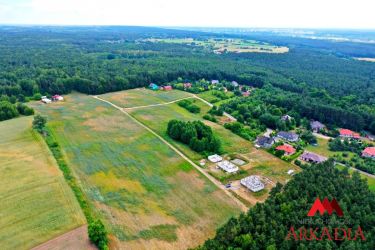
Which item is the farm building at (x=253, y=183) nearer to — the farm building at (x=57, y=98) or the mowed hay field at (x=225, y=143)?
the mowed hay field at (x=225, y=143)

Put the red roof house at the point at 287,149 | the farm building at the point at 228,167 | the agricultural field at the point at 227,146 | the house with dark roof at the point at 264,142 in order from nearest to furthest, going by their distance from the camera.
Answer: the farm building at the point at 228,167, the agricultural field at the point at 227,146, the red roof house at the point at 287,149, the house with dark roof at the point at 264,142

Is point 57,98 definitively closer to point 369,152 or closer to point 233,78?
point 233,78

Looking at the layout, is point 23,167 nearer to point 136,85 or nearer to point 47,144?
point 47,144

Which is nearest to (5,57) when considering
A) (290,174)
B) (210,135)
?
(210,135)

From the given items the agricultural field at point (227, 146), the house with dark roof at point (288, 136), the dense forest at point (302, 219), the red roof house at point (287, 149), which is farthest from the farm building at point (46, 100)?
the dense forest at point (302, 219)

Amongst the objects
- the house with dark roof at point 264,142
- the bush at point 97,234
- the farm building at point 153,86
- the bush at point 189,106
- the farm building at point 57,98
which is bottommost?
the farm building at point 153,86
